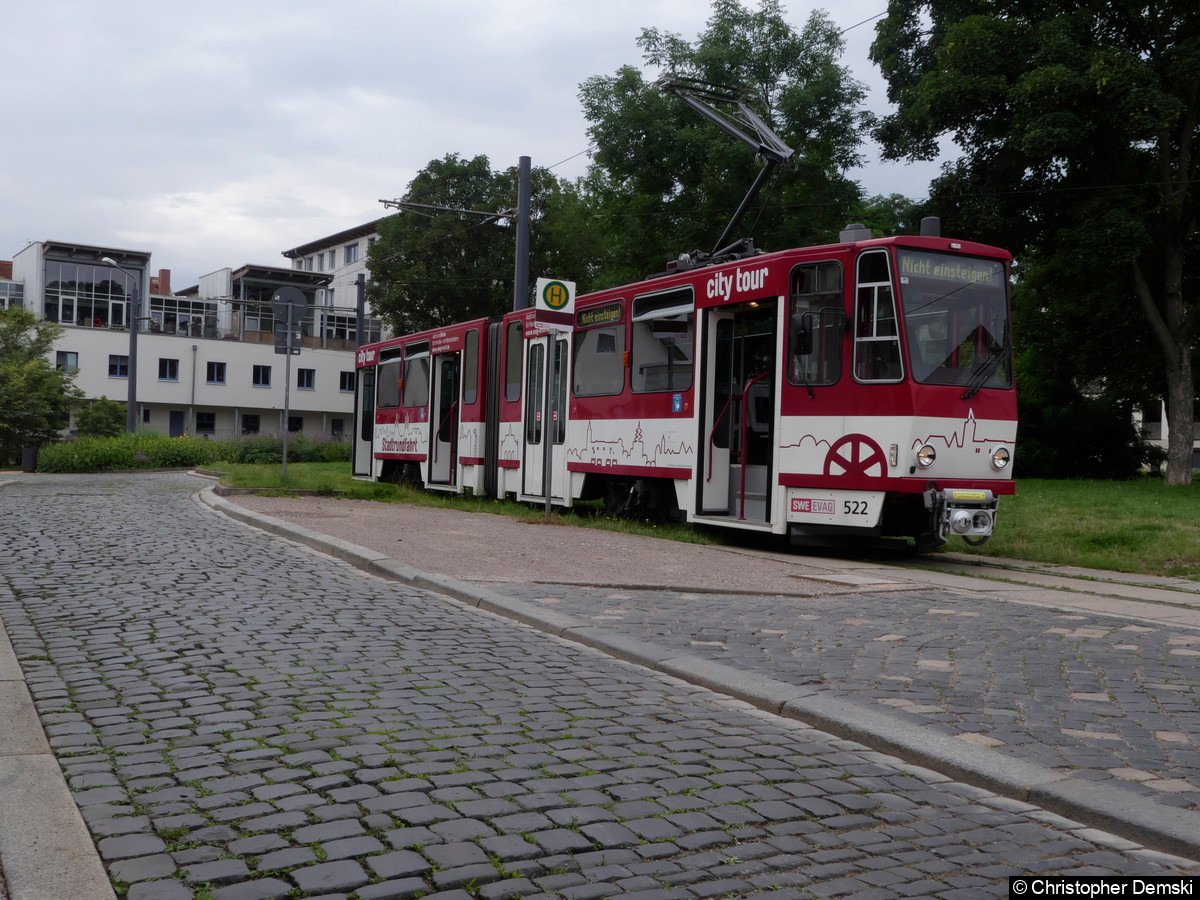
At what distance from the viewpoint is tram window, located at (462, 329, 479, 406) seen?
800 inches

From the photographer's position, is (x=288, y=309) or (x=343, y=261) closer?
(x=288, y=309)

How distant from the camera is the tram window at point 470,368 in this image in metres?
20.3

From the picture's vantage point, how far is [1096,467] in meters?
35.1

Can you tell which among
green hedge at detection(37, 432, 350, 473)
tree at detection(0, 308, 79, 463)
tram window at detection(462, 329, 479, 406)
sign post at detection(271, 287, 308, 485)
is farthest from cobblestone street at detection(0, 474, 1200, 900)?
tree at detection(0, 308, 79, 463)

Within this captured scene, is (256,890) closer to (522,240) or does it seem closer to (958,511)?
(958,511)

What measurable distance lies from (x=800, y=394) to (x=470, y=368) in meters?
9.34

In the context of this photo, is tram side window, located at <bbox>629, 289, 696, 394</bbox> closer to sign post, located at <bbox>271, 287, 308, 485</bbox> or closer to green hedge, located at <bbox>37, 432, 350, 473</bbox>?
sign post, located at <bbox>271, 287, 308, 485</bbox>

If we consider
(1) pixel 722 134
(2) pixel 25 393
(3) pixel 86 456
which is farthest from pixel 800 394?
(2) pixel 25 393

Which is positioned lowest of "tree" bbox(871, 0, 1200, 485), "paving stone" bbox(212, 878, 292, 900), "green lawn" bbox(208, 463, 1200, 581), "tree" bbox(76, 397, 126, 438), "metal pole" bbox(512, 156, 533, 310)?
"paving stone" bbox(212, 878, 292, 900)

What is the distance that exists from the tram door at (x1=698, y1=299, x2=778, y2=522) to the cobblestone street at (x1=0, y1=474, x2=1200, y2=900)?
6912 millimetres

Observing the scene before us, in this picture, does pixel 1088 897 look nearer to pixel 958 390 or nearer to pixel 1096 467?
pixel 958 390

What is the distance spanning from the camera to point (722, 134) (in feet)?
109

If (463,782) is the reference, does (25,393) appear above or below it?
above

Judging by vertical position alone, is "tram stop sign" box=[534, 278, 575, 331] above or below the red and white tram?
above
